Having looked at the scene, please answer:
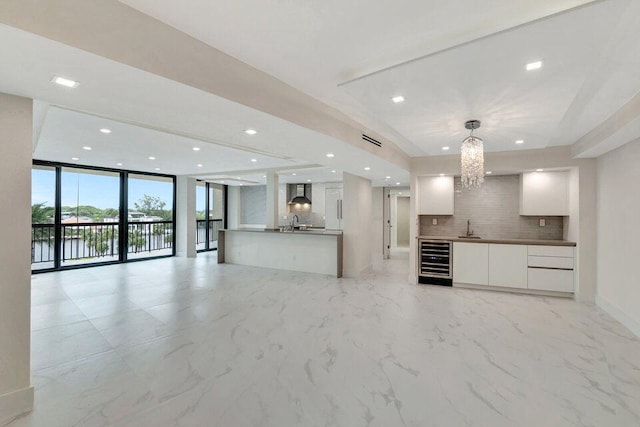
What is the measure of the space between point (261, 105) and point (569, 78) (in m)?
2.41

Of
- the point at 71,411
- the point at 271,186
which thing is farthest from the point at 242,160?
the point at 71,411

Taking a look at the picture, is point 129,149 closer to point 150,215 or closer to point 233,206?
point 150,215

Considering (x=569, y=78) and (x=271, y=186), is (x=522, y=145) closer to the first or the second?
(x=569, y=78)

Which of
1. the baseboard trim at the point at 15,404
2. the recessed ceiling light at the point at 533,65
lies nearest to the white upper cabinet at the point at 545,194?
the recessed ceiling light at the point at 533,65

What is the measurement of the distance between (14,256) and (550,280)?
6.73 meters

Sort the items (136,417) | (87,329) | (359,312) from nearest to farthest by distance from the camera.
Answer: (136,417)
(87,329)
(359,312)

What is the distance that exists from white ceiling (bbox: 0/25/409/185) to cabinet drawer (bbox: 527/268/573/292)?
3.17m

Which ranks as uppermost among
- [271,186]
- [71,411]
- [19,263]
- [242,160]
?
[242,160]

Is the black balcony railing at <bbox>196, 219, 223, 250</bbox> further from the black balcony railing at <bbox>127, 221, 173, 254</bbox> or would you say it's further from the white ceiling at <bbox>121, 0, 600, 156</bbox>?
the white ceiling at <bbox>121, 0, 600, 156</bbox>

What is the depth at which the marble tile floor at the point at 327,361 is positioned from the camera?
2010 millimetres

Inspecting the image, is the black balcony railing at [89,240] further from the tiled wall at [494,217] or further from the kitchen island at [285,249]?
the tiled wall at [494,217]

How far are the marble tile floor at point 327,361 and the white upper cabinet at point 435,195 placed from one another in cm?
183

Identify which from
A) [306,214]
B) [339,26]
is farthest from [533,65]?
[306,214]

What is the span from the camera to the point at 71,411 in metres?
2.02
